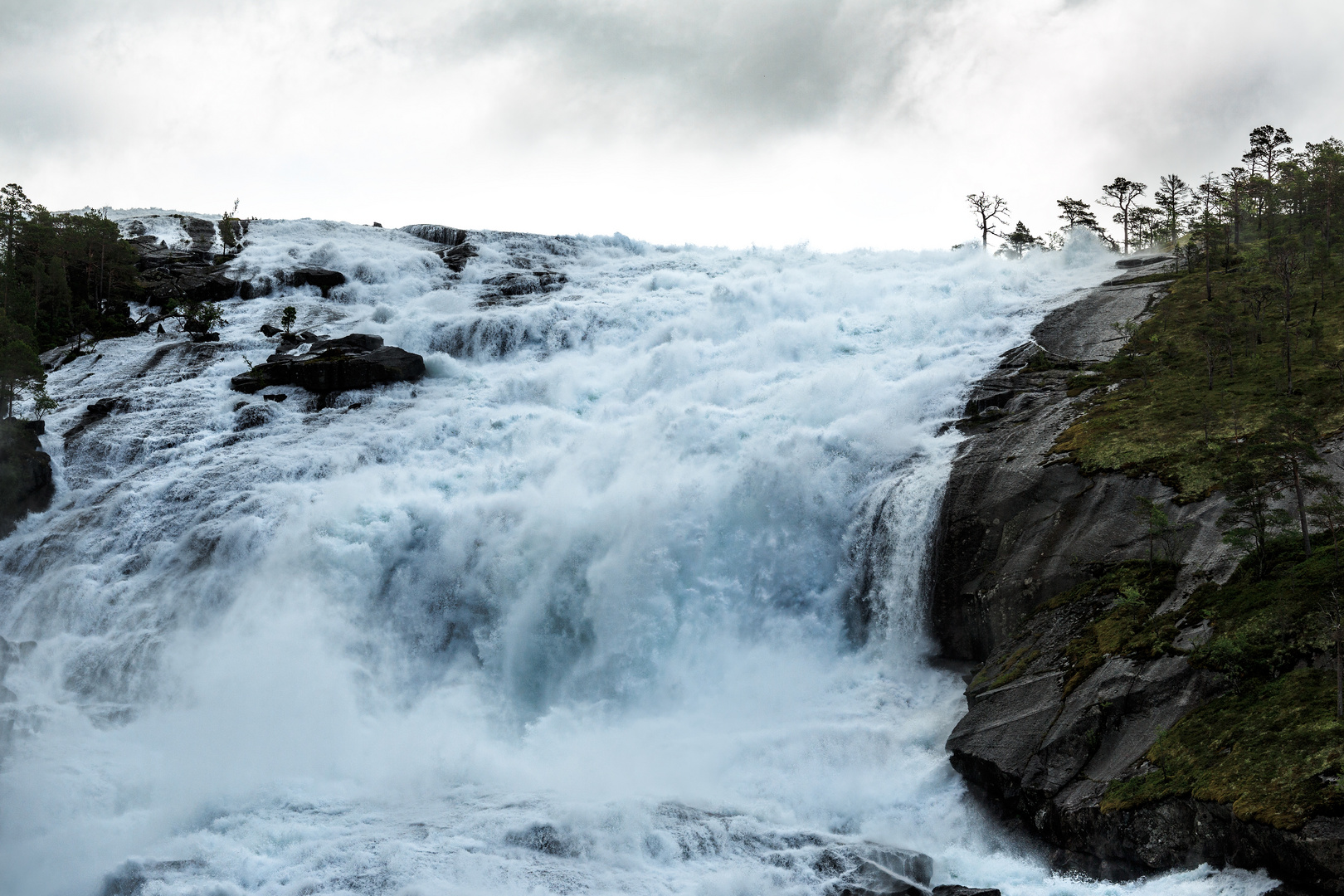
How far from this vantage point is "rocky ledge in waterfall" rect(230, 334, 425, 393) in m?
42.8

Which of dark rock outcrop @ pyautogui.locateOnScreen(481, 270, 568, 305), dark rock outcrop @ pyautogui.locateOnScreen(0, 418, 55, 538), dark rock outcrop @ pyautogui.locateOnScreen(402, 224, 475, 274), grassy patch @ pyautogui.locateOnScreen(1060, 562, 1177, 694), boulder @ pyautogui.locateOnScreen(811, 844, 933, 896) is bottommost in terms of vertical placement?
boulder @ pyautogui.locateOnScreen(811, 844, 933, 896)

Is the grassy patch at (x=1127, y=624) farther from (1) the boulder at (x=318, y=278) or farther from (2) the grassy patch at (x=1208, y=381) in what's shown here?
(1) the boulder at (x=318, y=278)

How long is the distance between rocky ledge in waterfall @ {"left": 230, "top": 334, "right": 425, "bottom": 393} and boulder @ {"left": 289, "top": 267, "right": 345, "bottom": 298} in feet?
43.7

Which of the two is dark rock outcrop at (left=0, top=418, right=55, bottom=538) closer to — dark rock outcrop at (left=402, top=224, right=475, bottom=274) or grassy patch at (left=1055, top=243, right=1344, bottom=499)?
dark rock outcrop at (left=402, top=224, right=475, bottom=274)

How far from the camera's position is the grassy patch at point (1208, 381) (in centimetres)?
2384

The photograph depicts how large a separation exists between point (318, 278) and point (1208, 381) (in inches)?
1958

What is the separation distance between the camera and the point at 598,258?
63.5 metres

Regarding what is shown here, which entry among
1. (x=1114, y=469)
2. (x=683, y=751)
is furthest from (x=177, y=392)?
(x=1114, y=469)

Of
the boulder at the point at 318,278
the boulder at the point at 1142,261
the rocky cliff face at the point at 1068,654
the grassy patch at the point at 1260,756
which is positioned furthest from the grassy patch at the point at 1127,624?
the boulder at the point at 318,278

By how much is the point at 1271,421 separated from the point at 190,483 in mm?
35151

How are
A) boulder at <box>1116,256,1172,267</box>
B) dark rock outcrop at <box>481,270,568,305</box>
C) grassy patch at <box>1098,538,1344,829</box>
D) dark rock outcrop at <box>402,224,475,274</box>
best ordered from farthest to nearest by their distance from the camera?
dark rock outcrop at <box>402,224,475,274</box> < dark rock outcrop at <box>481,270,568,305</box> < boulder at <box>1116,256,1172,267</box> < grassy patch at <box>1098,538,1344,829</box>

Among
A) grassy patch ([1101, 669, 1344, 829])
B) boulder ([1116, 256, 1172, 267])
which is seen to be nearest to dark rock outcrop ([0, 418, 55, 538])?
grassy patch ([1101, 669, 1344, 829])

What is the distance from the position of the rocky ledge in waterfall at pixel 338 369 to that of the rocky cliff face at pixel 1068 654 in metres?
27.1

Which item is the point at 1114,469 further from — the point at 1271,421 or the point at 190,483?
the point at 190,483
